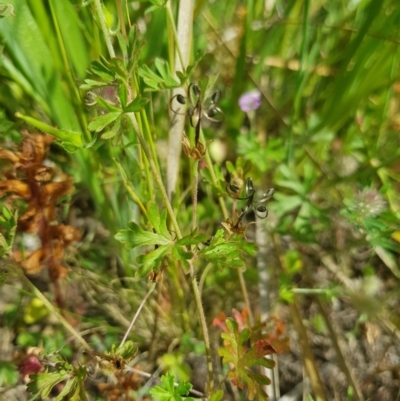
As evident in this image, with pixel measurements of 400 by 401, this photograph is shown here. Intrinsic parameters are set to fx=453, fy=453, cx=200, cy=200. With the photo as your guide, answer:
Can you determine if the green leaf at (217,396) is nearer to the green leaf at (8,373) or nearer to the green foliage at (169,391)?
the green foliage at (169,391)

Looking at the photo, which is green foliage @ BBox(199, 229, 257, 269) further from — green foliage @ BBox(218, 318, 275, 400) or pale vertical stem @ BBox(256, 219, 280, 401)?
pale vertical stem @ BBox(256, 219, 280, 401)

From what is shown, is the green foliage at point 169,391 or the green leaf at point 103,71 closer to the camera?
the green leaf at point 103,71

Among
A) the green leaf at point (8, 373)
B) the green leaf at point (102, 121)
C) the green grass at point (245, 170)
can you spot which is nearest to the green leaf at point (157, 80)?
the green grass at point (245, 170)

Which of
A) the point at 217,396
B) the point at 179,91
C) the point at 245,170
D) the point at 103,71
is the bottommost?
the point at 217,396

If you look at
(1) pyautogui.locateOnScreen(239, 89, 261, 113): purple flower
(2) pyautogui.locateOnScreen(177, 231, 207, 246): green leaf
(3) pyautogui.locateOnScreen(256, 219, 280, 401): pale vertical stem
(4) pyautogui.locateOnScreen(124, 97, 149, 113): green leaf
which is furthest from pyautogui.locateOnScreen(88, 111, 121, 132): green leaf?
(1) pyautogui.locateOnScreen(239, 89, 261, 113): purple flower

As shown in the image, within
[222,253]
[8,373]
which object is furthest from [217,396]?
[8,373]

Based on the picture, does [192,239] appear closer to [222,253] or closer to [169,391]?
[222,253]

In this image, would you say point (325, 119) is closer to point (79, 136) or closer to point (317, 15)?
point (317, 15)
